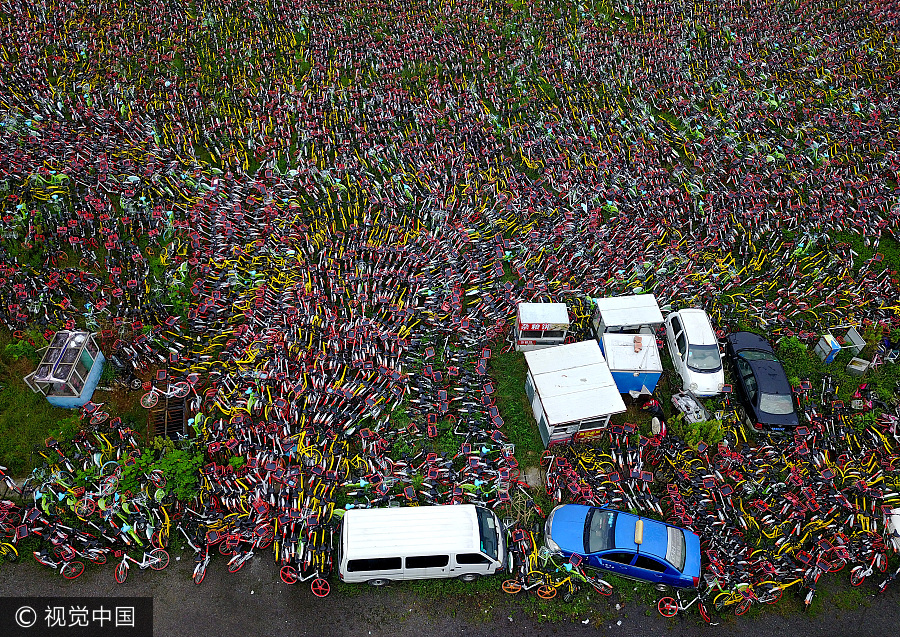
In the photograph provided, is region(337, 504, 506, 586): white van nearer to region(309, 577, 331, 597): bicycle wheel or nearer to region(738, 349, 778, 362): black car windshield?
region(309, 577, 331, 597): bicycle wheel

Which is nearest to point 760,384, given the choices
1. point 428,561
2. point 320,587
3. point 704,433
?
point 704,433

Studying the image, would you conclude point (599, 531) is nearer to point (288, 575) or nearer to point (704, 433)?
point (704, 433)

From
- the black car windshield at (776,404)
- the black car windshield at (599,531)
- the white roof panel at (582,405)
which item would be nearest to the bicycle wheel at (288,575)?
the black car windshield at (599,531)

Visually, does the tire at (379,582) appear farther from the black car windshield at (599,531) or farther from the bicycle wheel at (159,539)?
the bicycle wheel at (159,539)

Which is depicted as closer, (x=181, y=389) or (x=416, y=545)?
(x=416, y=545)

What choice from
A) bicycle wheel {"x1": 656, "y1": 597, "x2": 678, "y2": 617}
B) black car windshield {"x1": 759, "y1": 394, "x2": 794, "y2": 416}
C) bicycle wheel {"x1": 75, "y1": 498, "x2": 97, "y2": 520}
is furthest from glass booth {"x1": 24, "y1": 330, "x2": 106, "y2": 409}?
black car windshield {"x1": 759, "y1": 394, "x2": 794, "y2": 416}

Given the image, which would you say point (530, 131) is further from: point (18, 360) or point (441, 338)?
point (18, 360)

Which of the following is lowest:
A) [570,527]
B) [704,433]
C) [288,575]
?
[288,575]

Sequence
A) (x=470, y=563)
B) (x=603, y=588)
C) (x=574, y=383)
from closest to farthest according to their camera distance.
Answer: (x=470, y=563) < (x=603, y=588) < (x=574, y=383)
